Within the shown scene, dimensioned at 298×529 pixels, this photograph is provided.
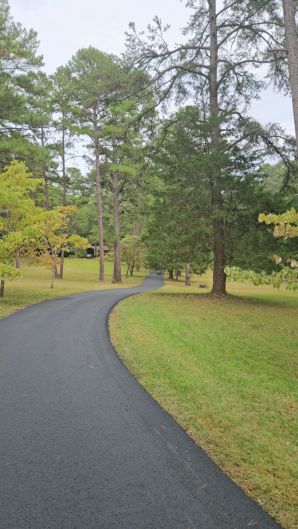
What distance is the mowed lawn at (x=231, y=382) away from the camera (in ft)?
11.4

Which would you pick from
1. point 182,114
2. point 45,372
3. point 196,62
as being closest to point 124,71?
point 182,114

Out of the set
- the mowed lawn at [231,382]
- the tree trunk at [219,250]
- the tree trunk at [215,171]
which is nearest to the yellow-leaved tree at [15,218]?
the mowed lawn at [231,382]

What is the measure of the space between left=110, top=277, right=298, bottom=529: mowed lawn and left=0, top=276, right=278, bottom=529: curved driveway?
264mm

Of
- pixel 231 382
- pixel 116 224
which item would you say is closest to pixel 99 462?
pixel 231 382

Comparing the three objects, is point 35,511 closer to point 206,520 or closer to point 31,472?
point 31,472

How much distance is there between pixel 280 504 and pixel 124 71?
14221 mm

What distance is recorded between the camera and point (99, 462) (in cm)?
346

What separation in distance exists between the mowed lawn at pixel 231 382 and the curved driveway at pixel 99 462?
264mm

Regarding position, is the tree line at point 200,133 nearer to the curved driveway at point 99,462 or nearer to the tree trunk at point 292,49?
the tree trunk at point 292,49

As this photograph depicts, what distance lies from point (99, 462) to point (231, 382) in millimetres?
3322

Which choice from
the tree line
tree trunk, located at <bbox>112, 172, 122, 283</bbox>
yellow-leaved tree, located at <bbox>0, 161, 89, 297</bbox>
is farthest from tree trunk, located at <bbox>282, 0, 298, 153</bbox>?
tree trunk, located at <bbox>112, 172, 122, 283</bbox>

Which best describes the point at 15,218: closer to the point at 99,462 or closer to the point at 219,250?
the point at 219,250

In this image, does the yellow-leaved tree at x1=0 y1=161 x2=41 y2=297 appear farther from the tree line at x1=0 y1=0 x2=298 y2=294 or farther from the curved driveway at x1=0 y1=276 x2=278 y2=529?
the curved driveway at x1=0 y1=276 x2=278 y2=529

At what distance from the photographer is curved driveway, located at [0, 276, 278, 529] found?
9.00ft
